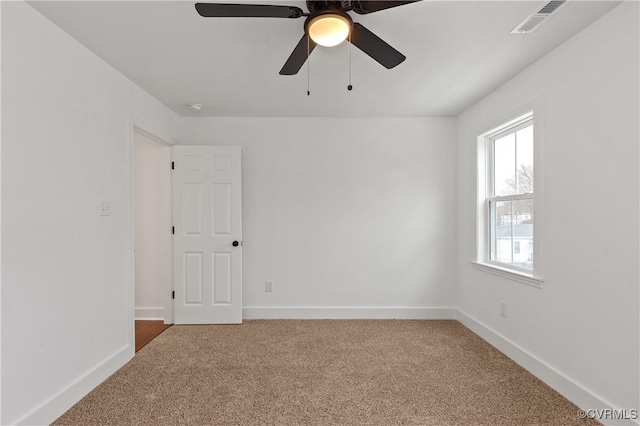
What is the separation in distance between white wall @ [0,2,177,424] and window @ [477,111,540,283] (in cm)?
332

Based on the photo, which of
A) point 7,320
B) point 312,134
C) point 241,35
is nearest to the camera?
point 7,320

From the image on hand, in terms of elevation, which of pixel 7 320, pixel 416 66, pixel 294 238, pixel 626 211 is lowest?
pixel 7 320

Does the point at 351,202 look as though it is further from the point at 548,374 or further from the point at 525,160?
the point at 548,374

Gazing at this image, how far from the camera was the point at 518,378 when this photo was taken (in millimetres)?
2504

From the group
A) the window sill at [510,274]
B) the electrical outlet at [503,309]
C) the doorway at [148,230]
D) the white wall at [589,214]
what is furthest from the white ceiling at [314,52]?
the electrical outlet at [503,309]

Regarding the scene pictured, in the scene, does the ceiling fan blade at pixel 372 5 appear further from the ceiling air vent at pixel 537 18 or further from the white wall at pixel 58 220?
the white wall at pixel 58 220

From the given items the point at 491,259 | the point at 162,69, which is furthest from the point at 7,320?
the point at 491,259

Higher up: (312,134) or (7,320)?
(312,134)

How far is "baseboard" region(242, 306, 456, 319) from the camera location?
3998 mm

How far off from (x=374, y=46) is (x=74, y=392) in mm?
2876

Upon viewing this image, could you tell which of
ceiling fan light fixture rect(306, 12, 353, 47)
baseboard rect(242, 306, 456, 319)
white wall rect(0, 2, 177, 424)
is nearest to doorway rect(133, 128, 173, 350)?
baseboard rect(242, 306, 456, 319)

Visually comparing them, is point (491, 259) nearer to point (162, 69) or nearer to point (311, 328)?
point (311, 328)

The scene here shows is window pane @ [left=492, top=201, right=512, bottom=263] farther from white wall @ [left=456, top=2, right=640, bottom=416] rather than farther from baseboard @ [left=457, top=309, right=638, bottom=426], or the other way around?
baseboard @ [left=457, top=309, right=638, bottom=426]

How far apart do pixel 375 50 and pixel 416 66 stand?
0.92 metres
